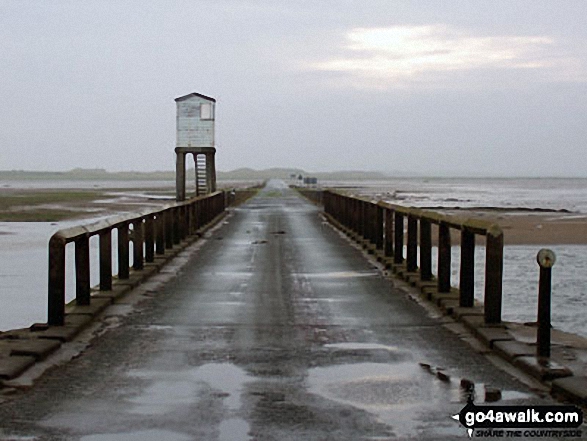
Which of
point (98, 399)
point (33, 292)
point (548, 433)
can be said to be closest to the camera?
point (548, 433)

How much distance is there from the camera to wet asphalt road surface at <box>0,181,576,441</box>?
6.16 m

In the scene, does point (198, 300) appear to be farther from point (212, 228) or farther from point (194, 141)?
point (194, 141)

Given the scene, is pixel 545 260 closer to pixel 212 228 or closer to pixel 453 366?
pixel 453 366

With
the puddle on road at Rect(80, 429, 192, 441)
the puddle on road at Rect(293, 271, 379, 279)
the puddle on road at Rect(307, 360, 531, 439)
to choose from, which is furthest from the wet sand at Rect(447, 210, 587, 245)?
the puddle on road at Rect(80, 429, 192, 441)

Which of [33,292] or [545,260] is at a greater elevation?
[545,260]

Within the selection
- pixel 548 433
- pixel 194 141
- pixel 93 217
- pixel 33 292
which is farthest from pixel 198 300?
pixel 194 141

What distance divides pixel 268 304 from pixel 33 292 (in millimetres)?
5647

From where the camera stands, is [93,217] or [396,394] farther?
[93,217]

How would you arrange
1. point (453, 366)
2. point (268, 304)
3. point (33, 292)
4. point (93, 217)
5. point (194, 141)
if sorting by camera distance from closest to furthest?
1. point (453, 366)
2. point (268, 304)
3. point (33, 292)
4. point (93, 217)
5. point (194, 141)

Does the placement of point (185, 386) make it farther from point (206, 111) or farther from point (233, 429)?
point (206, 111)

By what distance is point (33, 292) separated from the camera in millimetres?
15742

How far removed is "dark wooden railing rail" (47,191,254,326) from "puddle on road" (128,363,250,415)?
6.79 feet

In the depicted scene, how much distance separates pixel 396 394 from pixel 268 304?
15.8ft

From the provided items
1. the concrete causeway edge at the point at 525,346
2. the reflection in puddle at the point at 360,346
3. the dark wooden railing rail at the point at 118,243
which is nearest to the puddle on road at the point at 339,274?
the concrete causeway edge at the point at 525,346
